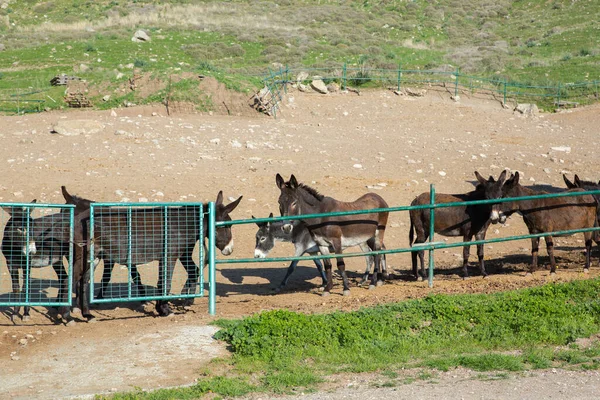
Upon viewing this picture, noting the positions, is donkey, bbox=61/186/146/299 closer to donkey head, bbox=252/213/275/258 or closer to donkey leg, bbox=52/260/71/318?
donkey leg, bbox=52/260/71/318

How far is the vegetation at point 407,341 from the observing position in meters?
9.27

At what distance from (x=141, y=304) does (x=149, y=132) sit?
1143cm

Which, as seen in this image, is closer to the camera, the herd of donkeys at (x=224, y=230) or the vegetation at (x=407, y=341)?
the vegetation at (x=407, y=341)

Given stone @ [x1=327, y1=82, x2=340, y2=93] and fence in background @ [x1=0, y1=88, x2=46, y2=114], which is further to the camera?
stone @ [x1=327, y1=82, x2=340, y2=93]

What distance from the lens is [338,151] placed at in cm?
2394

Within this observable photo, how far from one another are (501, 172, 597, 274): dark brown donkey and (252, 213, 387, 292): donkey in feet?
9.40

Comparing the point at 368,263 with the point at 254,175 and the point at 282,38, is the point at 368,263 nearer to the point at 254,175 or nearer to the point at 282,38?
the point at 254,175

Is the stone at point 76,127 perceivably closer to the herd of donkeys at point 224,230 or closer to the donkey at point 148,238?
the herd of donkeys at point 224,230

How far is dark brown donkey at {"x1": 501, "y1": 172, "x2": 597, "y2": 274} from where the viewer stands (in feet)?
50.4

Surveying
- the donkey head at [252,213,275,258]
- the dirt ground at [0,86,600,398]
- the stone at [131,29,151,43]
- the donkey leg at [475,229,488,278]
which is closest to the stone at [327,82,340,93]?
the dirt ground at [0,86,600,398]

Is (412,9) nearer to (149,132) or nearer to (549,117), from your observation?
(549,117)

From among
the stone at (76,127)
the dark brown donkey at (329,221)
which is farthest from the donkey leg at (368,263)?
the stone at (76,127)

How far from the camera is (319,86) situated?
105 ft

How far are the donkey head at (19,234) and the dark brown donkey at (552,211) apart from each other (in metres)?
8.69
